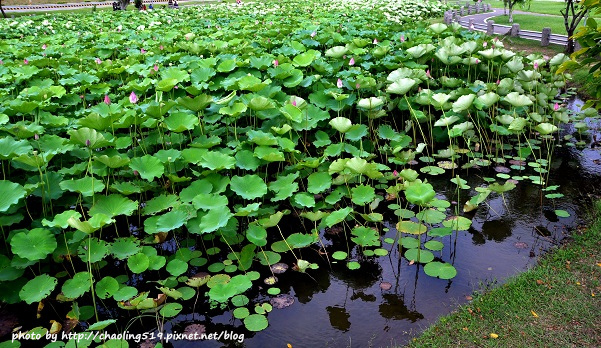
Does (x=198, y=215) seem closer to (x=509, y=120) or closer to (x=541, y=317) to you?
(x=541, y=317)

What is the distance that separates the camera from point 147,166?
3.25m

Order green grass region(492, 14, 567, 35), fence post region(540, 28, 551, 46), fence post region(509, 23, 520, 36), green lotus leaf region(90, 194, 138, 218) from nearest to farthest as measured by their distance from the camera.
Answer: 1. green lotus leaf region(90, 194, 138, 218)
2. fence post region(540, 28, 551, 46)
3. fence post region(509, 23, 520, 36)
4. green grass region(492, 14, 567, 35)

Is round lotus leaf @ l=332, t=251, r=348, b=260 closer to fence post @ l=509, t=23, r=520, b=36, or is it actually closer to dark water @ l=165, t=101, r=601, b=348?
dark water @ l=165, t=101, r=601, b=348

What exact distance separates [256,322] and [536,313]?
156 cm

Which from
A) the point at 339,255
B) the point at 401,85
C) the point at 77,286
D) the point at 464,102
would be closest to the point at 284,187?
the point at 339,255

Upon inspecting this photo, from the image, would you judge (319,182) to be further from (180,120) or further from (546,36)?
(546,36)

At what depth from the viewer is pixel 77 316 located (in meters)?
2.55

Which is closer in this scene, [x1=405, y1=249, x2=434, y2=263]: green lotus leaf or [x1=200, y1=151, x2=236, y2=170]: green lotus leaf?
[x1=405, y1=249, x2=434, y2=263]: green lotus leaf

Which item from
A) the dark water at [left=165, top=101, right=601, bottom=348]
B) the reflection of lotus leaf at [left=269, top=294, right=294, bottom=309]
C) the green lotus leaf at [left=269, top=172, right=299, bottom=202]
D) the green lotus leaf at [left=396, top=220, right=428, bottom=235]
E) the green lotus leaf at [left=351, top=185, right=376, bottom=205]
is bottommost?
the dark water at [left=165, top=101, right=601, bottom=348]

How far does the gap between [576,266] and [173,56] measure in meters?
4.48

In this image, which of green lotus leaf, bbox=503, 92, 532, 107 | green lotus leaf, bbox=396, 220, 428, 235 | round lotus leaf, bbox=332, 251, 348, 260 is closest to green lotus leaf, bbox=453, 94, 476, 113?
green lotus leaf, bbox=503, 92, 532, 107

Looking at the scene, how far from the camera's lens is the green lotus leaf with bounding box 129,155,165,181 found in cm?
320

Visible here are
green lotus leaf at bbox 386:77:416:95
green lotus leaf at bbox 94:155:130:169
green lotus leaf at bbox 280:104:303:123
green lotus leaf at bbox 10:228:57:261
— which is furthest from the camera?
green lotus leaf at bbox 386:77:416:95

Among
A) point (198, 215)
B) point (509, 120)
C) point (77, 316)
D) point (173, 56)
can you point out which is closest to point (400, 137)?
point (509, 120)
